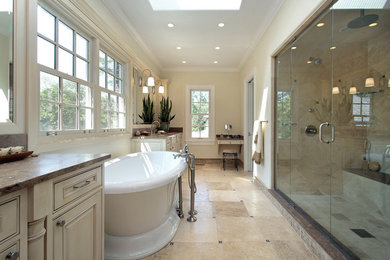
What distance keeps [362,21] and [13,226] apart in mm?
2591

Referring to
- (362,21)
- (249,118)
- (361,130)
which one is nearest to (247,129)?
(249,118)

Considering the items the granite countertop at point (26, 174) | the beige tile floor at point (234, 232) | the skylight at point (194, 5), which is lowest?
the beige tile floor at point (234, 232)

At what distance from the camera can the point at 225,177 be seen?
365 centimetres

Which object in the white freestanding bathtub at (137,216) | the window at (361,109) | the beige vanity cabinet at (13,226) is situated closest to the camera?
the beige vanity cabinet at (13,226)

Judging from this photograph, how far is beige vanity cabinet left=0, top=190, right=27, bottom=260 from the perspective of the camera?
1.74 feet

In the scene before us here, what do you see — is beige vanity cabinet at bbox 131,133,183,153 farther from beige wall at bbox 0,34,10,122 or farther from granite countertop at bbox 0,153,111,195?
granite countertop at bbox 0,153,111,195

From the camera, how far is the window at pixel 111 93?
2328 millimetres

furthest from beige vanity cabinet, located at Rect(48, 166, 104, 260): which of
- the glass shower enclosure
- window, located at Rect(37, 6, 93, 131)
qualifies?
the glass shower enclosure

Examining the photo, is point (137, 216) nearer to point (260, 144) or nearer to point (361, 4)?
point (260, 144)

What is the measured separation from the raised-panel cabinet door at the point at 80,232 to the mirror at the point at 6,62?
784mm

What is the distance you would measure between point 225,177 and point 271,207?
1370 millimetres

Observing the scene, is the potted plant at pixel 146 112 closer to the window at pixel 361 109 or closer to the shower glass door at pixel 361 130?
the shower glass door at pixel 361 130

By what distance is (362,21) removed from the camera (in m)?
1.55

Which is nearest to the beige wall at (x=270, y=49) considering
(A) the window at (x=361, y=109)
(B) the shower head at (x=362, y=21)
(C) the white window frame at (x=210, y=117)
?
(B) the shower head at (x=362, y=21)
